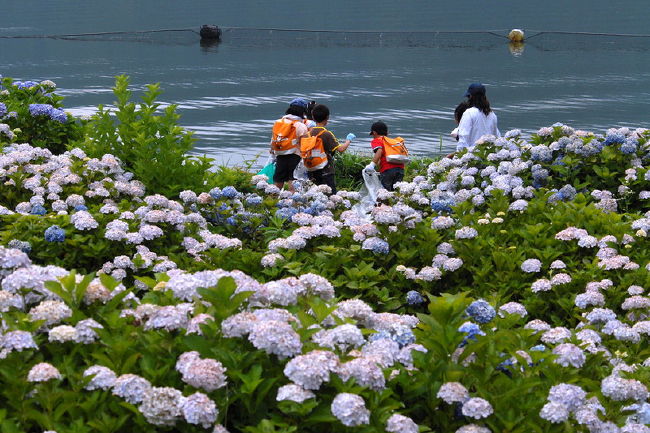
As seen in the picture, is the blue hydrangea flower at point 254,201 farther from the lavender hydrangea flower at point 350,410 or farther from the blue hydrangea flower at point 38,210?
the lavender hydrangea flower at point 350,410

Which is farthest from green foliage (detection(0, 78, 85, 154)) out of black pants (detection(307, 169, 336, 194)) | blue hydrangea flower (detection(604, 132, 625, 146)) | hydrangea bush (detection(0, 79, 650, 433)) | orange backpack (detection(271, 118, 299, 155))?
blue hydrangea flower (detection(604, 132, 625, 146))

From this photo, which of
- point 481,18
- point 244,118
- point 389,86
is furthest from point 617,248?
point 481,18

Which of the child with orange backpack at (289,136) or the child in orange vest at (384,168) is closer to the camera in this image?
the child with orange backpack at (289,136)

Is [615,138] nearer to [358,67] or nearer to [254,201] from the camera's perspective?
[254,201]

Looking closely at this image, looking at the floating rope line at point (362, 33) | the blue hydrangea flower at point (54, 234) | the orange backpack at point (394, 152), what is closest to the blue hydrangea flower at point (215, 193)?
the blue hydrangea flower at point (54, 234)

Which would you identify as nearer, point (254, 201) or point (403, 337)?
point (403, 337)

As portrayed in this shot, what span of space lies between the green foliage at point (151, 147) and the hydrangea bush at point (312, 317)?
447 mm

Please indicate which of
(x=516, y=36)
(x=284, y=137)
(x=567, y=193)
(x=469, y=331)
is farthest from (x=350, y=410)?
(x=516, y=36)

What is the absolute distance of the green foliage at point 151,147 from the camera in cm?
659

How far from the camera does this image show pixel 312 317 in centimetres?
299

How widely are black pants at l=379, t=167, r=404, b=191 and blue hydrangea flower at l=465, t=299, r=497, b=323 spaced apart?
20.7 ft

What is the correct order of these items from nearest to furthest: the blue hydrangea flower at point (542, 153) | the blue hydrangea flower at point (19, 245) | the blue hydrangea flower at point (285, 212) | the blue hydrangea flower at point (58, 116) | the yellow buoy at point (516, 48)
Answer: the blue hydrangea flower at point (19, 245)
the blue hydrangea flower at point (285, 212)
the blue hydrangea flower at point (542, 153)
the blue hydrangea flower at point (58, 116)
the yellow buoy at point (516, 48)

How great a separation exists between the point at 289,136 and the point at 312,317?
638 cm

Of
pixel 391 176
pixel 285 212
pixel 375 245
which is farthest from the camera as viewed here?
pixel 391 176
